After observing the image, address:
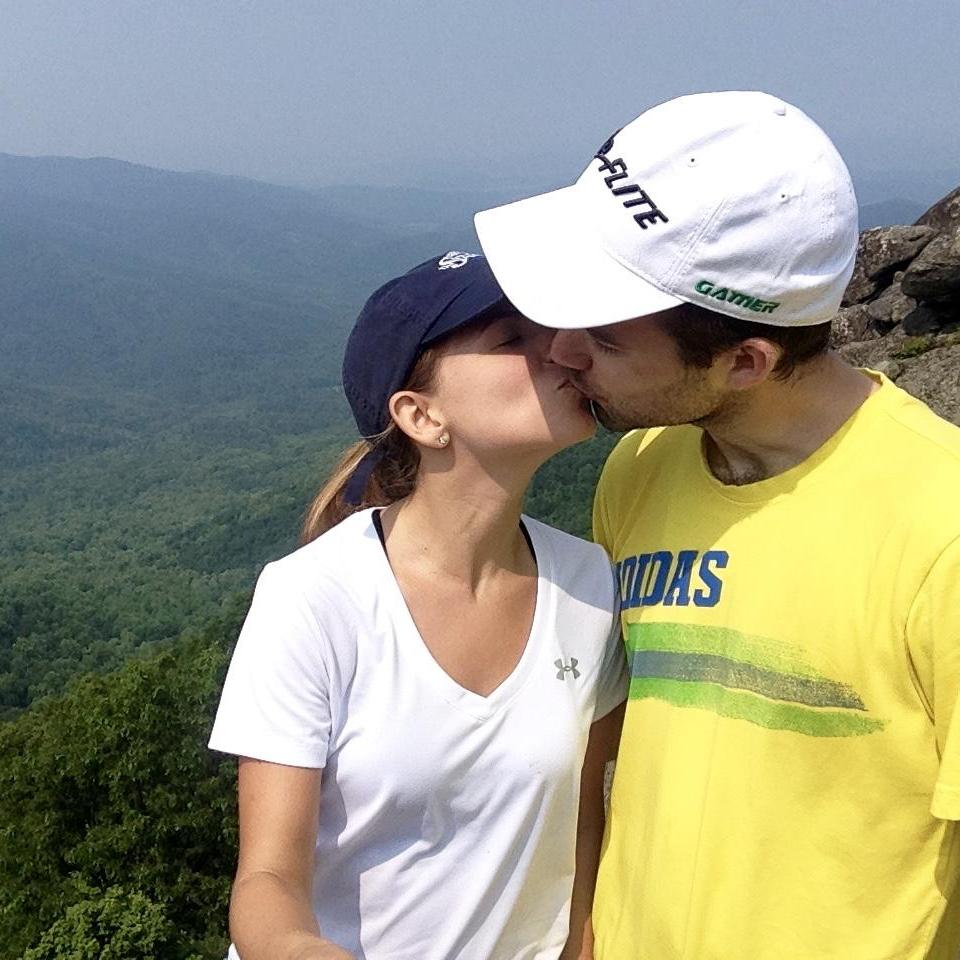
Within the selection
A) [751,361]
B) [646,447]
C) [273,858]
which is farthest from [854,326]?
[273,858]

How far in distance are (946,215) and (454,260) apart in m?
17.3

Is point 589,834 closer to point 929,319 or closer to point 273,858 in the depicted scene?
point 273,858

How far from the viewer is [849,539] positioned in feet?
6.88

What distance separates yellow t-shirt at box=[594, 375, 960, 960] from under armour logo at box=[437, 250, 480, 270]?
81 centimetres

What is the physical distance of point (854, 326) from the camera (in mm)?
18422

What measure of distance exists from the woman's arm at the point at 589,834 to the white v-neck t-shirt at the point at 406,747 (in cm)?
9

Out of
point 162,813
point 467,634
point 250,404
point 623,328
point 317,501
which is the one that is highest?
point 623,328

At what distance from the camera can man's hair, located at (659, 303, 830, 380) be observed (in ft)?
7.30

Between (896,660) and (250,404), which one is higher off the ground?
(896,660)

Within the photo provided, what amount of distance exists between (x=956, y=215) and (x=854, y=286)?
86.5 inches

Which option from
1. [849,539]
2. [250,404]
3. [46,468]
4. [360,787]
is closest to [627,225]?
[849,539]

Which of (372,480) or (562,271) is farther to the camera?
(372,480)

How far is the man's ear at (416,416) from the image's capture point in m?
2.55

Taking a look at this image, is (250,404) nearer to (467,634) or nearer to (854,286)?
(854,286)
